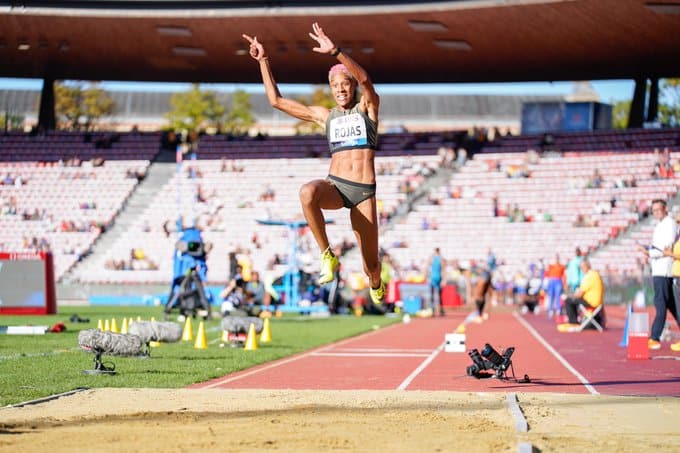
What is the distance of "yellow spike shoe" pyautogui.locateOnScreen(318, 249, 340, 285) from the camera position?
9.59m

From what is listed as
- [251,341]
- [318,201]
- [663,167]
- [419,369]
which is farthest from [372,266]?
[663,167]

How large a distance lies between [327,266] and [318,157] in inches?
1440

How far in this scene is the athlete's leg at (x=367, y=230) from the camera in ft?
31.5

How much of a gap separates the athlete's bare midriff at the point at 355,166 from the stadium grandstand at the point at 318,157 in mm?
24439

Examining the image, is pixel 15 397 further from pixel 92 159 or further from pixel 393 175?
pixel 92 159

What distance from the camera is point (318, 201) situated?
362 inches

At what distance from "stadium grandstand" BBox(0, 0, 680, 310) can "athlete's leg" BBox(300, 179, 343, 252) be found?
80.5ft

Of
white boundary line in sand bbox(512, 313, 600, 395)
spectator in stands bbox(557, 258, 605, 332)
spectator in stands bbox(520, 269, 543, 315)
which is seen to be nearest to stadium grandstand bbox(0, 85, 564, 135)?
spectator in stands bbox(520, 269, 543, 315)

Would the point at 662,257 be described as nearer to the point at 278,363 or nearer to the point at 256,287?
the point at 278,363

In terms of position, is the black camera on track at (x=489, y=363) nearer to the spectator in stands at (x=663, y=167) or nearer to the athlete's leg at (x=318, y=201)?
the athlete's leg at (x=318, y=201)

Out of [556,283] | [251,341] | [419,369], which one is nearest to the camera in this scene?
[419,369]

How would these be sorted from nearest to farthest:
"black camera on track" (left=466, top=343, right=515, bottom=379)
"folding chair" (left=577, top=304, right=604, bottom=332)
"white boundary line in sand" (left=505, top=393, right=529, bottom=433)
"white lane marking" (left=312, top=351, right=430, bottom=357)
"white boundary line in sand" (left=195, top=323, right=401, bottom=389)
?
"white boundary line in sand" (left=505, top=393, right=529, bottom=433) < "white boundary line in sand" (left=195, top=323, right=401, bottom=389) < "black camera on track" (left=466, top=343, right=515, bottom=379) < "white lane marking" (left=312, top=351, right=430, bottom=357) < "folding chair" (left=577, top=304, right=604, bottom=332)

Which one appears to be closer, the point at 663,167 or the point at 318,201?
the point at 318,201

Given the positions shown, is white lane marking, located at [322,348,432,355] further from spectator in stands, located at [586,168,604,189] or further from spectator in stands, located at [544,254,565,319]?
spectator in stands, located at [586,168,604,189]
